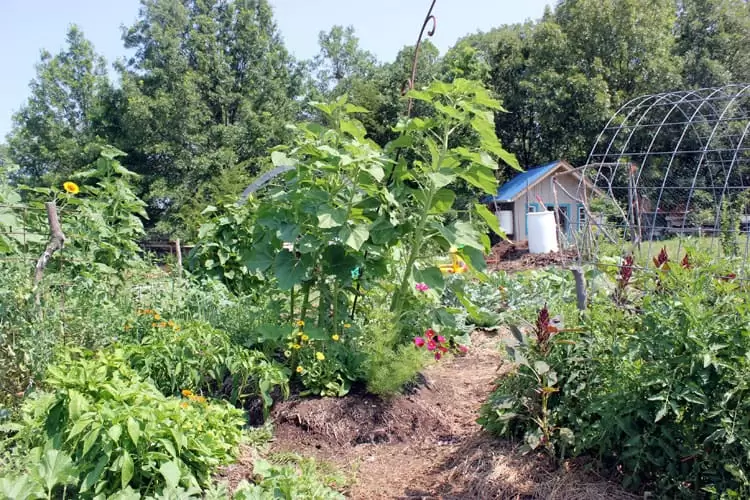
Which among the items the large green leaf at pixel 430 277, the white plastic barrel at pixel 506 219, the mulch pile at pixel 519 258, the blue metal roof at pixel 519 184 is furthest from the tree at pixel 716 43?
the large green leaf at pixel 430 277

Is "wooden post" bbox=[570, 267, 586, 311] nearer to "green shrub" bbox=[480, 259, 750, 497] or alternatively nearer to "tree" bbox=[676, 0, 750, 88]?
"green shrub" bbox=[480, 259, 750, 497]

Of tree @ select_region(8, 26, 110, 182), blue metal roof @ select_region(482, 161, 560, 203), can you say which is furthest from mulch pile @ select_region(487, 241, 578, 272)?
tree @ select_region(8, 26, 110, 182)

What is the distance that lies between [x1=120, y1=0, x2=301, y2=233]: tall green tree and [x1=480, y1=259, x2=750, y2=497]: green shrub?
15.9 metres

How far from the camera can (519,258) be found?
1477cm

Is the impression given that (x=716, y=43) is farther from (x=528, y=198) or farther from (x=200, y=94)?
(x=200, y=94)

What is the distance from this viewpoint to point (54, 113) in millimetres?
23875

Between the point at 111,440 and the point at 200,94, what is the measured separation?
1971cm

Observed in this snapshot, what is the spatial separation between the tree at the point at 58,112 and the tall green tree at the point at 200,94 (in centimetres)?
321

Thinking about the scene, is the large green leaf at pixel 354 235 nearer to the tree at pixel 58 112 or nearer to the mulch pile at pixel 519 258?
the mulch pile at pixel 519 258

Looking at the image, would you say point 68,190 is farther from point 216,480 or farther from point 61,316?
point 216,480

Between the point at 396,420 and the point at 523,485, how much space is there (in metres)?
1.07

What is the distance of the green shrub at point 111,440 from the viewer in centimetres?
205

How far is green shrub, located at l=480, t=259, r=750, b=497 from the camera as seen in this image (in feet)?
6.70

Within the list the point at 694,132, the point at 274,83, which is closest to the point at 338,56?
the point at 274,83
